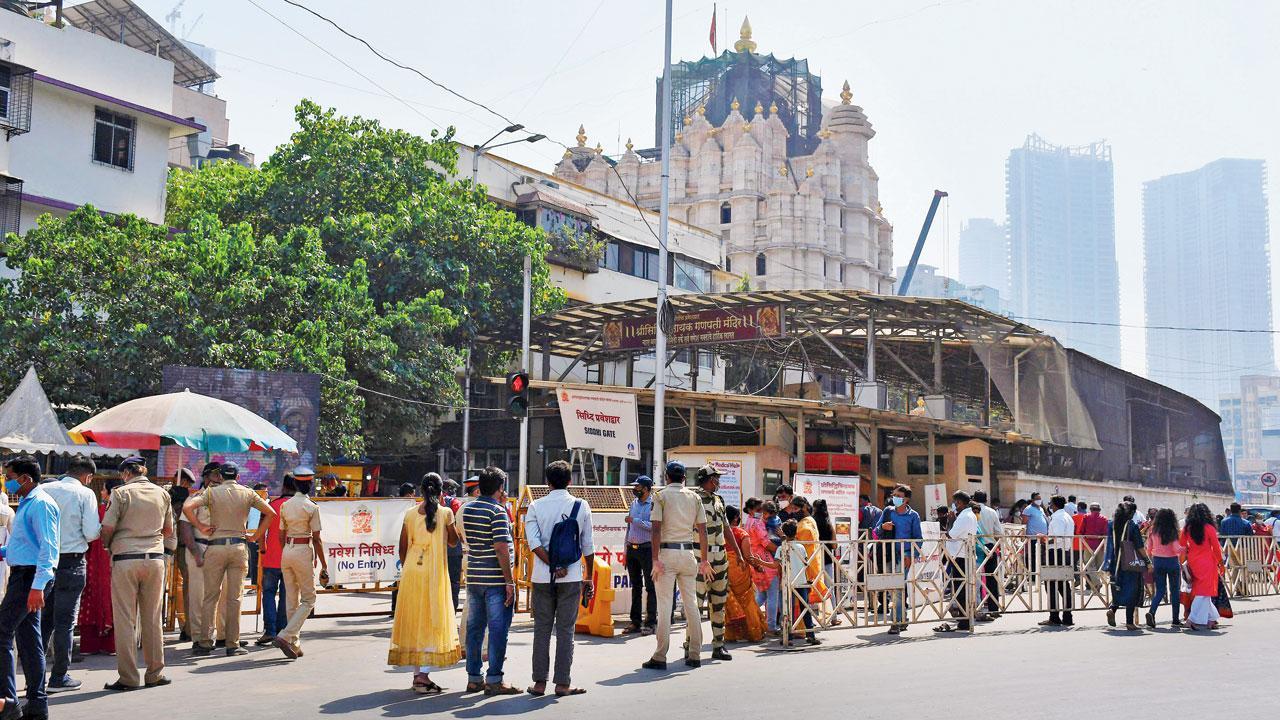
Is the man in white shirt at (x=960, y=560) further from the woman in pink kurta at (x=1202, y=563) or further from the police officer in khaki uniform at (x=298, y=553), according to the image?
the police officer in khaki uniform at (x=298, y=553)

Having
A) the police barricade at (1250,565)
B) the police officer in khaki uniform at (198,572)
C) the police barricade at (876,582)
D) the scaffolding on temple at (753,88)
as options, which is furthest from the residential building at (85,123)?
the scaffolding on temple at (753,88)

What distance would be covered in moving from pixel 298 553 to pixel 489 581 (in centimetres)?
277

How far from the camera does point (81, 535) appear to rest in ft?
27.9

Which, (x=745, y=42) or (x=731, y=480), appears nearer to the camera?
(x=731, y=480)

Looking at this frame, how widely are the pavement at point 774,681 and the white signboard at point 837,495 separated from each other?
19.9 ft

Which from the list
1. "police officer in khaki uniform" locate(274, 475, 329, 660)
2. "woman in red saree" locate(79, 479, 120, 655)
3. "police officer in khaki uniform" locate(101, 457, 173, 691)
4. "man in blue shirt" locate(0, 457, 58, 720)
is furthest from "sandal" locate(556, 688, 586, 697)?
"woman in red saree" locate(79, 479, 120, 655)

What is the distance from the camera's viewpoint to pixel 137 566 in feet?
29.4

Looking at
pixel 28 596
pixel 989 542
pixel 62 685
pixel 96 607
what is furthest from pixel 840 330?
pixel 28 596

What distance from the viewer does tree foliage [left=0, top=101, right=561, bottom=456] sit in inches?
938

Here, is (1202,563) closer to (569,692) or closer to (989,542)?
(989,542)

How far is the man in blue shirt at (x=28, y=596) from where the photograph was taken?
24.8 feet

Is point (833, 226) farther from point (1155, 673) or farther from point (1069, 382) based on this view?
point (1155, 673)

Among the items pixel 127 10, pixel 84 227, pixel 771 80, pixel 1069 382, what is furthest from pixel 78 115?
pixel 771 80

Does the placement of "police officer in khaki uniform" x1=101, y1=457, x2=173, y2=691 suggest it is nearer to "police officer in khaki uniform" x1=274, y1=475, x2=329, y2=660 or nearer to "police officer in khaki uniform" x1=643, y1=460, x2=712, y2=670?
"police officer in khaki uniform" x1=274, y1=475, x2=329, y2=660
